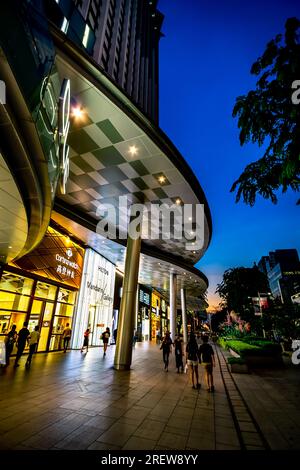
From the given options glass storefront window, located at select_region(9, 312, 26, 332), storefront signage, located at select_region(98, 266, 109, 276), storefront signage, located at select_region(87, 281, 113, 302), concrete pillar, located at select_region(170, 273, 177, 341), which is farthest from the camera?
concrete pillar, located at select_region(170, 273, 177, 341)

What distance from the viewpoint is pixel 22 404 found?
16.7ft

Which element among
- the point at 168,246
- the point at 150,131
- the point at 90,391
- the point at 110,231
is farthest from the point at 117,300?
the point at 150,131

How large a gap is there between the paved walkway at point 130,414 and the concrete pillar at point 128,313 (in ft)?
6.18

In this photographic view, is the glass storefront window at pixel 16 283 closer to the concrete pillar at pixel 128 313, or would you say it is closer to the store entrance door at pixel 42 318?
the store entrance door at pixel 42 318

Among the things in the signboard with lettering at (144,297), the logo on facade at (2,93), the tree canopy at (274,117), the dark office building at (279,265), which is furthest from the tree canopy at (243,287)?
the dark office building at (279,265)

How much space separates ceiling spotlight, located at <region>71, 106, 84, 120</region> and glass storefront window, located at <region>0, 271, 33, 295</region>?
872cm

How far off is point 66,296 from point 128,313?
294 inches

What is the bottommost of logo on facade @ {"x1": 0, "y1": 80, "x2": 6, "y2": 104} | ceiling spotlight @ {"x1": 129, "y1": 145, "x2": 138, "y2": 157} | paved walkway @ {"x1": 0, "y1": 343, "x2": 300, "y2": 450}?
paved walkway @ {"x1": 0, "y1": 343, "x2": 300, "y2": 450}

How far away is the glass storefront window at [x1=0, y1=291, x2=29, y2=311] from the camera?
11.3 metres

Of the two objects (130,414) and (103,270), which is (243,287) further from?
(130,414)

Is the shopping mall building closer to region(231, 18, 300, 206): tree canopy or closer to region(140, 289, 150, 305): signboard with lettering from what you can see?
region(231, 18, 300, 206): tree canopy

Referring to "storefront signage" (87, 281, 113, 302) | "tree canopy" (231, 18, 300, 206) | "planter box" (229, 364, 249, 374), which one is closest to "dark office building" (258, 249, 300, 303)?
"storefront signage" (87, 281, 113, 302)
